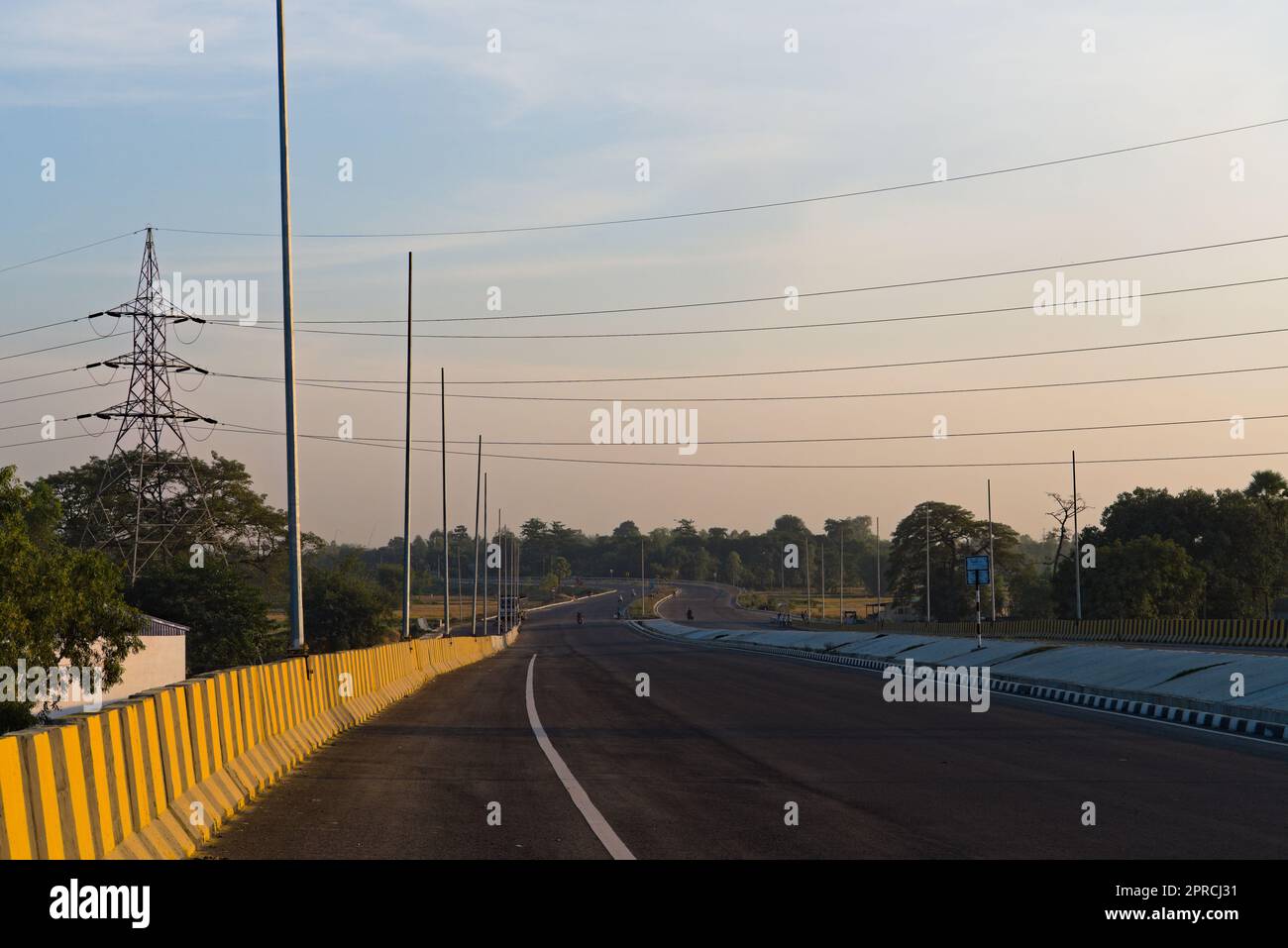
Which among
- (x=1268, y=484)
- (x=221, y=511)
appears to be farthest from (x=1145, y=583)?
(x=221, y=511)

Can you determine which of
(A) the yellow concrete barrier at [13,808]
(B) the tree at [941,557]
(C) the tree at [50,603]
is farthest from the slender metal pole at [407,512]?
(B) the tree at [941,557]

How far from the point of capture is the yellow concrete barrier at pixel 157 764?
6840mm

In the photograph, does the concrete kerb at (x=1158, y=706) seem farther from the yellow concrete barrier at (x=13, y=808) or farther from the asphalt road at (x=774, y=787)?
the yellow concrete barrier at (x=13, y=808)

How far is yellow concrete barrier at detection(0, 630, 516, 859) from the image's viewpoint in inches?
269

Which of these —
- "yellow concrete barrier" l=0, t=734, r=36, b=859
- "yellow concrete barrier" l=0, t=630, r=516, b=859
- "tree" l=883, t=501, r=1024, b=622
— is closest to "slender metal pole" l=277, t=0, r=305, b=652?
"yellow concrete barrier" l=0, t=630, r=516, b=859

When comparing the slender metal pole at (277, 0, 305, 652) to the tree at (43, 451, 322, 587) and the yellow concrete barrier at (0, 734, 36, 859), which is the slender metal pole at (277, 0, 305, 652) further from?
the tree at (43, 451, 322, 587)

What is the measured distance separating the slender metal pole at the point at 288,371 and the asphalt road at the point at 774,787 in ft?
7.27

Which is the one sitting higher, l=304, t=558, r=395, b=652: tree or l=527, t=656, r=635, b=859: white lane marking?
l=527, t=656, r=635, b=859: white lane marking

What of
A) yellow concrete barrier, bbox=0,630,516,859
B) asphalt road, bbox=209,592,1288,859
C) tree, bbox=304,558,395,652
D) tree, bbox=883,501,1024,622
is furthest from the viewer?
tree, bbox=883,501,1024,622

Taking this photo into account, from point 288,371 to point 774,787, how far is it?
1246 centimetres

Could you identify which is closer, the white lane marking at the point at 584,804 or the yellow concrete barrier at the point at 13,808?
the yellow concrete barrier at the point at 13,808

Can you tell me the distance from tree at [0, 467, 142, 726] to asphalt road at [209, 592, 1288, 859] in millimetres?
14558

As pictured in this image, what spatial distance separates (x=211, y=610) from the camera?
7125cm
